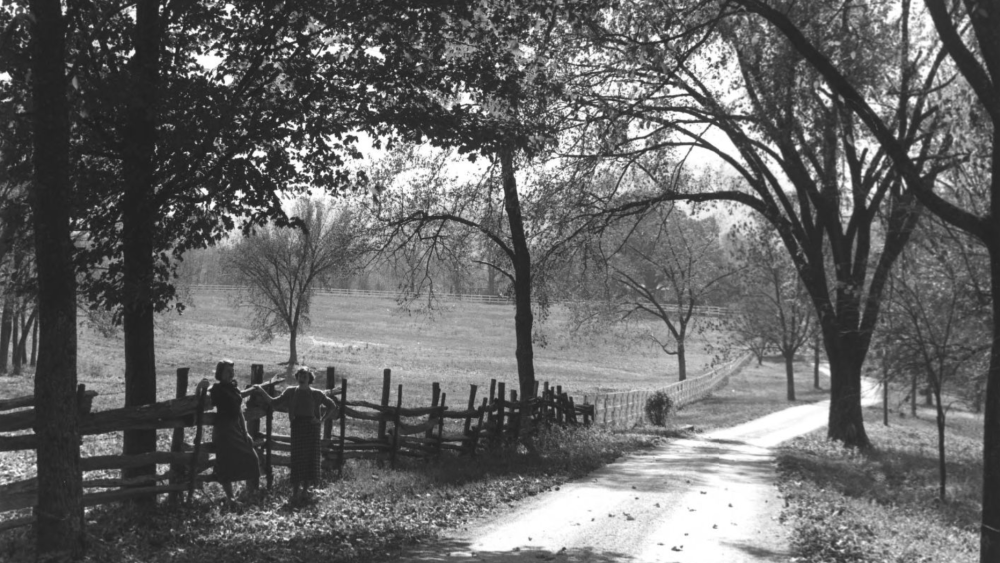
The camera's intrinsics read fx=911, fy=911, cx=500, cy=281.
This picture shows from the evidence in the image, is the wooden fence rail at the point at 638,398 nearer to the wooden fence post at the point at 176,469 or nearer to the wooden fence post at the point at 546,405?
the wooden fence post at the point at 546,405

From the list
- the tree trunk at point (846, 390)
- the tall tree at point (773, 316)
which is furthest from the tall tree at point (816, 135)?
the tall tree at point (773, 316)

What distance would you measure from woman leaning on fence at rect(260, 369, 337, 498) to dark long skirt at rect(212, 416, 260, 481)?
0.78 m

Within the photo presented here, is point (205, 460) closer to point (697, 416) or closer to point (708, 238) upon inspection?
Result: point (697, 416)

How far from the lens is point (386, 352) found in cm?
6531

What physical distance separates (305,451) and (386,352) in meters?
54.2

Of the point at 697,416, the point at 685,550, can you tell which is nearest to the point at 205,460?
the point at 685,550

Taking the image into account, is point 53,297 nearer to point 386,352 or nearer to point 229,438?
point 229,438

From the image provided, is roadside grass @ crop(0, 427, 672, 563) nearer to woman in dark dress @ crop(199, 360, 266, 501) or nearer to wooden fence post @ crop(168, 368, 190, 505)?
wooden fence post @ crop(168, 368, 190, 505)

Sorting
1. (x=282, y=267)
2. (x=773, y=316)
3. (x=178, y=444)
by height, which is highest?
(x=282, y=267)

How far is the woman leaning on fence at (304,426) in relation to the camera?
37.6ft

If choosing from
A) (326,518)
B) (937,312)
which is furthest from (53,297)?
(937,312)

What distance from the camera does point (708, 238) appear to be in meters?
51.7

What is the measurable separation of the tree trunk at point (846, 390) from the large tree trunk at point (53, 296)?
843 inches

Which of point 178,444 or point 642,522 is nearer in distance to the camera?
point 178,444
